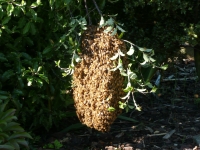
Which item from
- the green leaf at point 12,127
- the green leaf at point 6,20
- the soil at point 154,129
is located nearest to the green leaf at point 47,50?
the green leaf at point 6,20

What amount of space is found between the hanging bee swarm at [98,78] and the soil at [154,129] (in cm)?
63

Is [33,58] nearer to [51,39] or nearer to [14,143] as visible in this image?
[51,39]

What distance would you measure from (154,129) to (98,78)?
50.2 inches

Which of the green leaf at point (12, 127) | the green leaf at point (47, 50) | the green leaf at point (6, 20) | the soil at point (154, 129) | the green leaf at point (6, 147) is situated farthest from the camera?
the soil at point (154, 129)

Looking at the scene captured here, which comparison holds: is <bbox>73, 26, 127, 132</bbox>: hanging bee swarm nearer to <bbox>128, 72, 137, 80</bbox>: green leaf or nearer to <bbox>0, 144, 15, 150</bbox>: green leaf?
<bbox>128, 72, 137, 80</bbox>: green leaf

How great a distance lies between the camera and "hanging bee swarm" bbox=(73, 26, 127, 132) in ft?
12.3

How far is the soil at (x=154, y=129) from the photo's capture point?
Answer: 4.47m

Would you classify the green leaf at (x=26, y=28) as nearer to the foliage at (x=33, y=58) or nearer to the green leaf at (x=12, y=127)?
the foliage at (x=33, y=58)

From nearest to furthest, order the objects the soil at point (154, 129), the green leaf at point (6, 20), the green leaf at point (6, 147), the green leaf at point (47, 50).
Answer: the green leaf at point (6, 147), the green leaf at point (6, 20), the green leaf at point (47, 50), the soil at point (154, 129)

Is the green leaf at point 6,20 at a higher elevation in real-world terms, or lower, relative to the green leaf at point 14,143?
higher

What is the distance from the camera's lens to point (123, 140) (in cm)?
457

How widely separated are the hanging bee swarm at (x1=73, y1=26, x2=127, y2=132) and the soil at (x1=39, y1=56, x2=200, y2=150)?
24.9 inches

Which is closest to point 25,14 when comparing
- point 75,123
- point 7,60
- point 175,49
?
point 7,60

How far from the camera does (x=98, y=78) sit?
3791 mm
